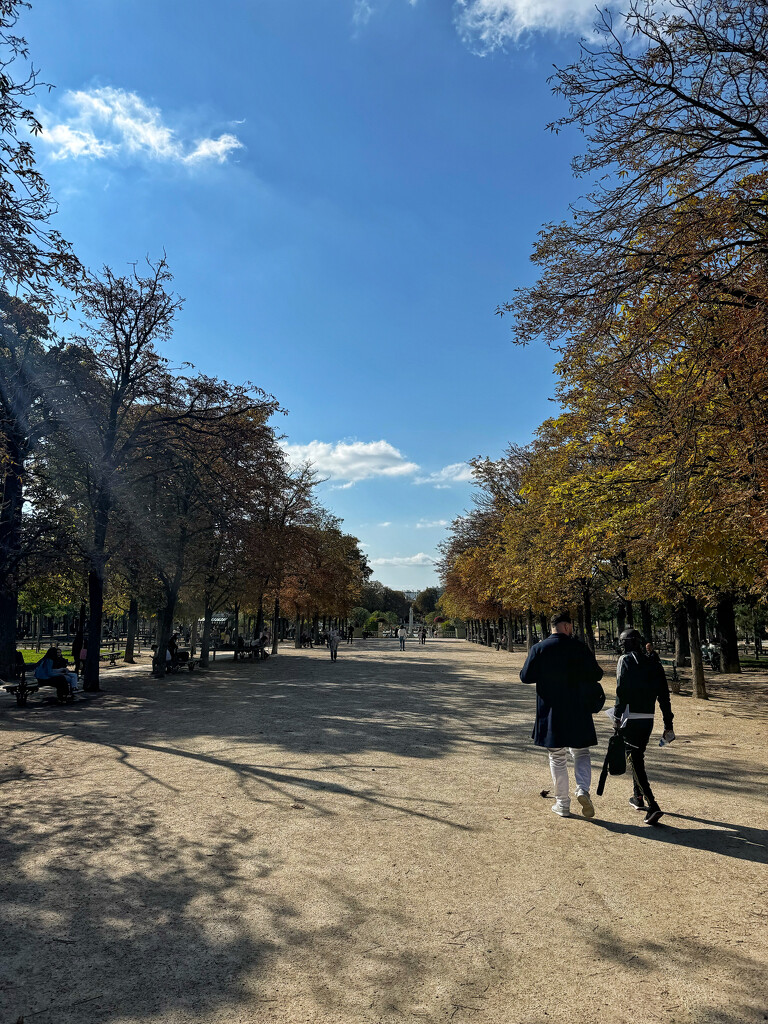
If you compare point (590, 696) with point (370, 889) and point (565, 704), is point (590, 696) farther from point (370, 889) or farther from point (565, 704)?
point (370, 889)

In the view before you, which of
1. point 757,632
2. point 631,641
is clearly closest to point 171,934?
point 631,641

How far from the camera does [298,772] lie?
27.5ft

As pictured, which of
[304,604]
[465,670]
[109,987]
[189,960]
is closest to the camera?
[109,987]

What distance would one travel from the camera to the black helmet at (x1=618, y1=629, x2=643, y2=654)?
654 centimetres

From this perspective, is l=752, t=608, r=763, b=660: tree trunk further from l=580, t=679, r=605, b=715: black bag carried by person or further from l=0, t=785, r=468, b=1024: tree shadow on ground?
l=0, t=785, r=468, b=1024: tree shadow on ground

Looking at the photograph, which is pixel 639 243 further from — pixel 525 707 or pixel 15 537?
pixel 15 537

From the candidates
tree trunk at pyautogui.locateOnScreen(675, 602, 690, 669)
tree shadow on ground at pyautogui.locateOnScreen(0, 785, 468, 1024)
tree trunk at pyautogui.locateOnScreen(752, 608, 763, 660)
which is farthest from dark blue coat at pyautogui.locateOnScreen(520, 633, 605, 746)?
tree trunk at pyautogui.locateOnScreen(752, 608, 763, 660)

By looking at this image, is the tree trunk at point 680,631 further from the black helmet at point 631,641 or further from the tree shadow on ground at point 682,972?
the tree shadow on ground at point 682,972

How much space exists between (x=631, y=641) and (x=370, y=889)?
139 inches

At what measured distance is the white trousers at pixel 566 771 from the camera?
252 inches

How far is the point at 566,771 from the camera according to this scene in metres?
6.54

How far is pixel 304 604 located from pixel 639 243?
39957 mm

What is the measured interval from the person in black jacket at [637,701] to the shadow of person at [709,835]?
0.24 meters

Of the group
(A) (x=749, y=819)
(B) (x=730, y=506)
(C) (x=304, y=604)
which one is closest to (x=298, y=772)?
(A) (x=749, y=819)
